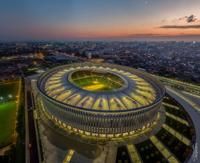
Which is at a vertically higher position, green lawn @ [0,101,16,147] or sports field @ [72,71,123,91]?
sports field @ [72,71,123,91]

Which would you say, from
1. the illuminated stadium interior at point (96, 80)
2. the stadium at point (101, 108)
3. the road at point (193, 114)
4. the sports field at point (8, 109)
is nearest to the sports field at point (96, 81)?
the illuminated stadium interior at point (96, 80)

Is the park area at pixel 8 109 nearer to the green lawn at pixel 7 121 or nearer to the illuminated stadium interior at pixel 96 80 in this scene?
the green lawn at pixel 7 121

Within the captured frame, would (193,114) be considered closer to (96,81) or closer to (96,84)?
(96,84)

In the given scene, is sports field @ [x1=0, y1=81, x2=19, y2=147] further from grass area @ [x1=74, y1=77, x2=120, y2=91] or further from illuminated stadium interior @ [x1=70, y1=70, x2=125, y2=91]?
grass area @ [x1=74, y1=77, x2=120, y2=91]

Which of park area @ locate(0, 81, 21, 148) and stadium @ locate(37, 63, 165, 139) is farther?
park area @ locate(0, 81, 21, 148)

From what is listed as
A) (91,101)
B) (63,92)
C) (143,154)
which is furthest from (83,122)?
(143,154)

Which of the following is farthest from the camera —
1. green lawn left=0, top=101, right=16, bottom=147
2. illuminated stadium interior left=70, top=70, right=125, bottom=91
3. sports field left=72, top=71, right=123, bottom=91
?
sports field left=72, top=71, right=123, bottom=91

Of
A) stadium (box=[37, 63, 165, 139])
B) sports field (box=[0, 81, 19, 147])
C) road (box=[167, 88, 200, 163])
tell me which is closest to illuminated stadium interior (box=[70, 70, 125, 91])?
stadium (box=[37, 63, 165, 139])
